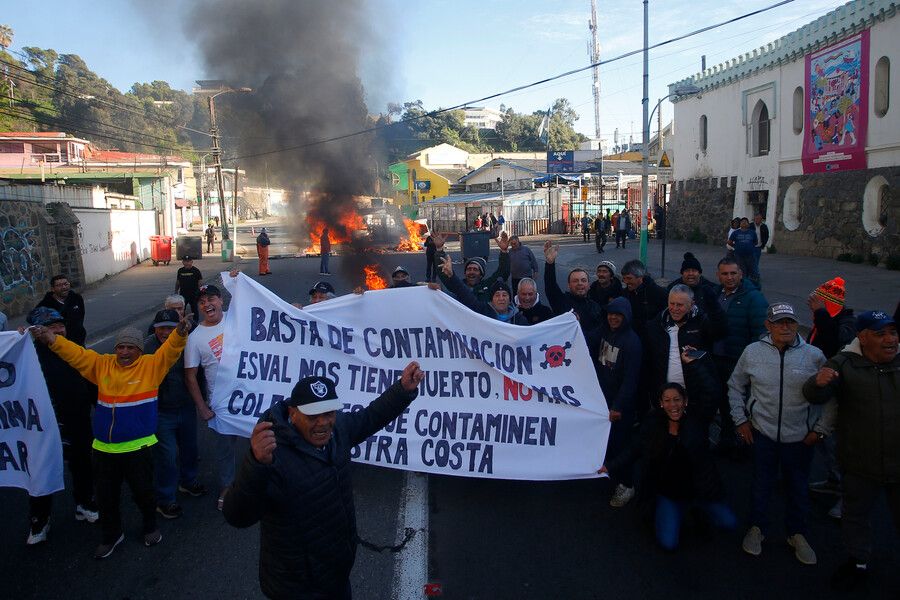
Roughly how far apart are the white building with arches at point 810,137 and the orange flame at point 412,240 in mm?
13199

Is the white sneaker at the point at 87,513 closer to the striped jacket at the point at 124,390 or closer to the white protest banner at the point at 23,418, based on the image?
the white protest banner at the point at 23,418

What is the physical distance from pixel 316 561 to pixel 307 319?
2877 millimetres

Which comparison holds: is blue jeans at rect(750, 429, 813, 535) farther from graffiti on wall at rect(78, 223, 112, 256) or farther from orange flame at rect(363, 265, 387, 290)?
graffiti on wall at rect(78, 223, 112, 256)

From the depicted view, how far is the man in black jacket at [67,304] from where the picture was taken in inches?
271

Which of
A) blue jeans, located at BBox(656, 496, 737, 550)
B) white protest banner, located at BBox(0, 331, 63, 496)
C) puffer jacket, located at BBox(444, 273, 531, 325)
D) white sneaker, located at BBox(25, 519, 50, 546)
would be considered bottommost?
white sneaker, located at BBox(25, 519, 50, 546)

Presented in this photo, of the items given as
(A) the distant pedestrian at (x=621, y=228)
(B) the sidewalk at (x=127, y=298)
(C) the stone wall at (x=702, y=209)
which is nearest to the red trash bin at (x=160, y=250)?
(B) the sidewalk at (x=127, y=298)

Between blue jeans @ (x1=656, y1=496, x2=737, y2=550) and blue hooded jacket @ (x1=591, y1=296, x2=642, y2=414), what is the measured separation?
0.83 metres

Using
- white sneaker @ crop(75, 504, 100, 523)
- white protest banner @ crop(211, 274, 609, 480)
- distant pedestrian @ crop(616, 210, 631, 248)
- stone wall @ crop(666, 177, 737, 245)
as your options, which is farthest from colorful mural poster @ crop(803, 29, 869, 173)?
white sneaker @ crop(75, 504, 100, 523)

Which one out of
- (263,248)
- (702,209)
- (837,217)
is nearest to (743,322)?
(837,217)

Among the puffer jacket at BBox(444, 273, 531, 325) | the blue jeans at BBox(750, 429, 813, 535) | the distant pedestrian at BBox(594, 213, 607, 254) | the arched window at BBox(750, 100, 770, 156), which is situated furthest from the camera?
the distant pedestrian at BBox(594, 213, 607, 254)

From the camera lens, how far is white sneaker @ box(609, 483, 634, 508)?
4906mm

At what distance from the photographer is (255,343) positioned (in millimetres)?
5344

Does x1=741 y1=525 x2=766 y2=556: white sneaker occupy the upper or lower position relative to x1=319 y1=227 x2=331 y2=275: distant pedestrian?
lower

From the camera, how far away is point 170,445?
485 centimetres
